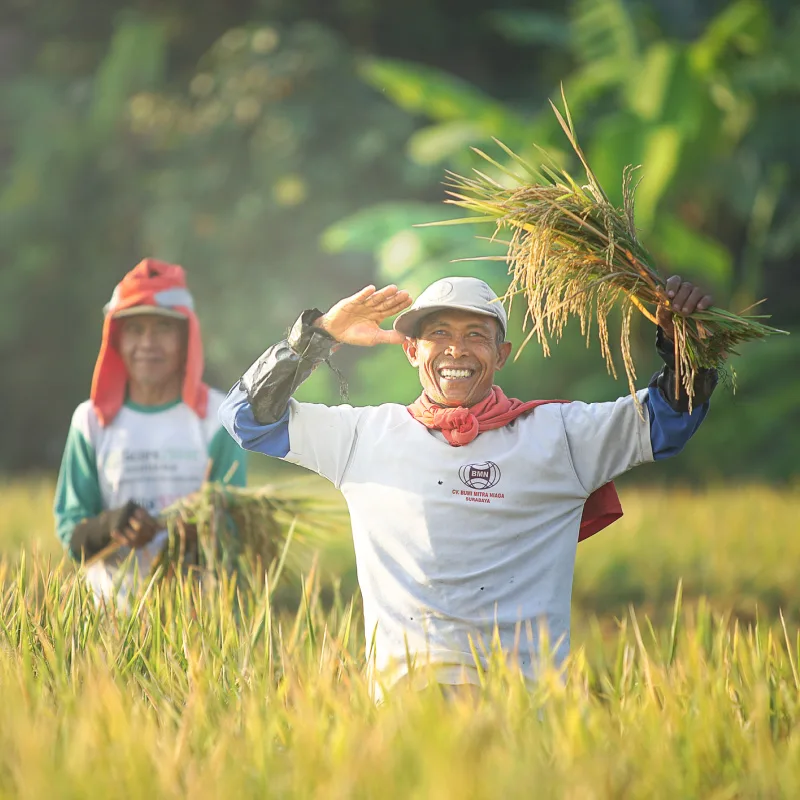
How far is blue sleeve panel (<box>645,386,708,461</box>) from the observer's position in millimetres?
2982

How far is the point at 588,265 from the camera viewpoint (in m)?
3.04

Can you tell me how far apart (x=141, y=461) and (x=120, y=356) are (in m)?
0.44

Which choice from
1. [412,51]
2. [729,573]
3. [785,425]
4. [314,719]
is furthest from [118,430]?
[412,51]

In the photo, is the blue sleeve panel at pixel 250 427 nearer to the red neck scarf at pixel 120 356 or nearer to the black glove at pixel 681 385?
the black glove at pixel 681 385

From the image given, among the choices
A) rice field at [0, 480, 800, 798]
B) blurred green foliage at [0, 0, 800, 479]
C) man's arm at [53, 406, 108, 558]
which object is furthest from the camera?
blurred green foliage at [0, 0, 800, 479]

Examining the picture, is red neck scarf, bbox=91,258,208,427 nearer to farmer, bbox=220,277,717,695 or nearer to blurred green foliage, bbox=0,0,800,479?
farmer, bbox=220,277,717,695

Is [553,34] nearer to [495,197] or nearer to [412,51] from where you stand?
[412,51]

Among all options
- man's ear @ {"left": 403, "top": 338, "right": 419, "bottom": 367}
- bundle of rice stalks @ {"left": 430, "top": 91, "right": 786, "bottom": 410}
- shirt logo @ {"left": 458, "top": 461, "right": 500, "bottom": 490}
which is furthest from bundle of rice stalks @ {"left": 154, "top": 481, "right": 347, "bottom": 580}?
bundle of rice stalks @ {"left": 430, "top": 91, "right": 786, "bottom": 410}

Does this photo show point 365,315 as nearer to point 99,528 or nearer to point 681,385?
point 681,385

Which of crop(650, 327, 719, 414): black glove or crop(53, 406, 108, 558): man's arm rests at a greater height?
crop(650, 327, 719, 414): black glove

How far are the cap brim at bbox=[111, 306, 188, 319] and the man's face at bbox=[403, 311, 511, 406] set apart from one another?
1.60 m

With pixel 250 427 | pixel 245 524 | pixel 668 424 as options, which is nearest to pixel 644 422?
pixel 668 424

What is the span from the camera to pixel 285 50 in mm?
14875

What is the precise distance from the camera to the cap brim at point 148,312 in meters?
4.45
